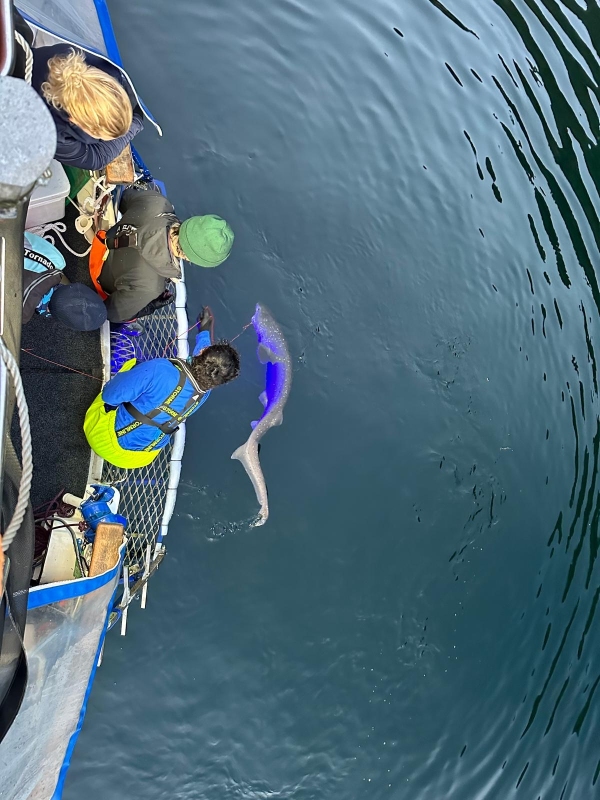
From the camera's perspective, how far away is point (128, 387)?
5.10 meters

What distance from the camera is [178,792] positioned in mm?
6840

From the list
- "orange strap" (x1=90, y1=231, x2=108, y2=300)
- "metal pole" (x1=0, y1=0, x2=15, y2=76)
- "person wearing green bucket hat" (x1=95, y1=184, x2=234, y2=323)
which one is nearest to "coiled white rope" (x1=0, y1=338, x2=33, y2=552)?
"metal pole" (x1=0, y1=0, x2=15, y2=76)

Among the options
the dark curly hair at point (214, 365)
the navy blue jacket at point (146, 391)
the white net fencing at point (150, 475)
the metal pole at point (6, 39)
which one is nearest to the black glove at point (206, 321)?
the white net fencing at point (150, 475)

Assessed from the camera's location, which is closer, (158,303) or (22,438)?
(22,438)

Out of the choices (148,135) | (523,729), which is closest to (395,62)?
(148,135)

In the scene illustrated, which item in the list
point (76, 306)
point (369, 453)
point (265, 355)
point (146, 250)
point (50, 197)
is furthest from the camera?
point (369, 453)

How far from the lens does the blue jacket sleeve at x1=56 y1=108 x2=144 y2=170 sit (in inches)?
170

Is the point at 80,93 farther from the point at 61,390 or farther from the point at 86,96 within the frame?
the point at 61,390

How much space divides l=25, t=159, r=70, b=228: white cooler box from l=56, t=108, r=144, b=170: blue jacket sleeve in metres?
0.41

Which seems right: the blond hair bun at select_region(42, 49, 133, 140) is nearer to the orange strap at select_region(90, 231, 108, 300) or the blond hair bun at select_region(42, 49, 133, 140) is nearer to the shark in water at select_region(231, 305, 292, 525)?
the orange strap at select_region(90, 231, 108, 300)

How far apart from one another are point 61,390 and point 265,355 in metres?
2.30

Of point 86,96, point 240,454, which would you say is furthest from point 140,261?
point 240,454

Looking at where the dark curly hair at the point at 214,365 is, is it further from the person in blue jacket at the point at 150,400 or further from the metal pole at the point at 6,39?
the metal pole at the point at 6,39

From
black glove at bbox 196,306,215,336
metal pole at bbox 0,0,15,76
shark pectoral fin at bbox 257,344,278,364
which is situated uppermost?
metal pole at bbox 0,0,15,76
